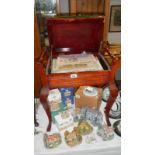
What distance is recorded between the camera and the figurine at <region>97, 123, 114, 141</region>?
1.56m

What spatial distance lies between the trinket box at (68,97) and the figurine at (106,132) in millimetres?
367

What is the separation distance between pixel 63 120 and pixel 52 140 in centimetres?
19

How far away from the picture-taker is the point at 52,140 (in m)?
1.51

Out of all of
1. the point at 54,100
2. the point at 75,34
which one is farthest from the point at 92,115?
the point at 75,34

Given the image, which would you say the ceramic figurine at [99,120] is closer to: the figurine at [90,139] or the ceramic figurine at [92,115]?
the ceramic figurine at [92,115]

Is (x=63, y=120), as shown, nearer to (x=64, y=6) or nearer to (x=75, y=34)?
(x=75, y=34)

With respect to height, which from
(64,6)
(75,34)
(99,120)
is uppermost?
(64,6)

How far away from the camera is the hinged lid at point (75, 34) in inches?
62.7

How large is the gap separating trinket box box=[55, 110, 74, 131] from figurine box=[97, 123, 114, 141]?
258mm

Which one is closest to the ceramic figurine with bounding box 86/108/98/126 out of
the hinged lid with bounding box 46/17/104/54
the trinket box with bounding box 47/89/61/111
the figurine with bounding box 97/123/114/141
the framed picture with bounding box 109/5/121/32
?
the figurine with bounding box 97/123/114/141

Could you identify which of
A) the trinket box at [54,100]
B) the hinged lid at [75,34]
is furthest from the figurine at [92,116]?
the hinged lid at [75,34]
